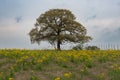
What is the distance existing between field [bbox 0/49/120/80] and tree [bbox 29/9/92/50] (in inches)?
1757

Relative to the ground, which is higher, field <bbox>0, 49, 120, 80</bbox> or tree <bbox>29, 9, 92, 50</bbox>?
tree <bbox>29, 9, 92, 50</bbox>

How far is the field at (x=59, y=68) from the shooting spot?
1722cm

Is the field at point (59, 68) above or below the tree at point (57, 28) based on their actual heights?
below

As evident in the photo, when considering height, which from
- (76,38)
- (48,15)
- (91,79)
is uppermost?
(48,15)

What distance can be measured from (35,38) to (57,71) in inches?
1963

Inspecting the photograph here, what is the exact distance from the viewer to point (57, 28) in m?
67.0

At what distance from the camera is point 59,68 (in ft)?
60.8

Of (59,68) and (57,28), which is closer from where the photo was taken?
(59,68)

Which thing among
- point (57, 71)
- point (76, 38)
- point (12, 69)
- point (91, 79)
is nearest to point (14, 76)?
point (12, 69)

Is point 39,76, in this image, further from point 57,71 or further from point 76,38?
point 76,38

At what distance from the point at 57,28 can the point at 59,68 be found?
4858cm

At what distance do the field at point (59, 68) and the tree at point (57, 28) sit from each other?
44.6 meters

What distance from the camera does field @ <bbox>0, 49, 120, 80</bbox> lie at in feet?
56.5

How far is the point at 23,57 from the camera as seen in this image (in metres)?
20.4
